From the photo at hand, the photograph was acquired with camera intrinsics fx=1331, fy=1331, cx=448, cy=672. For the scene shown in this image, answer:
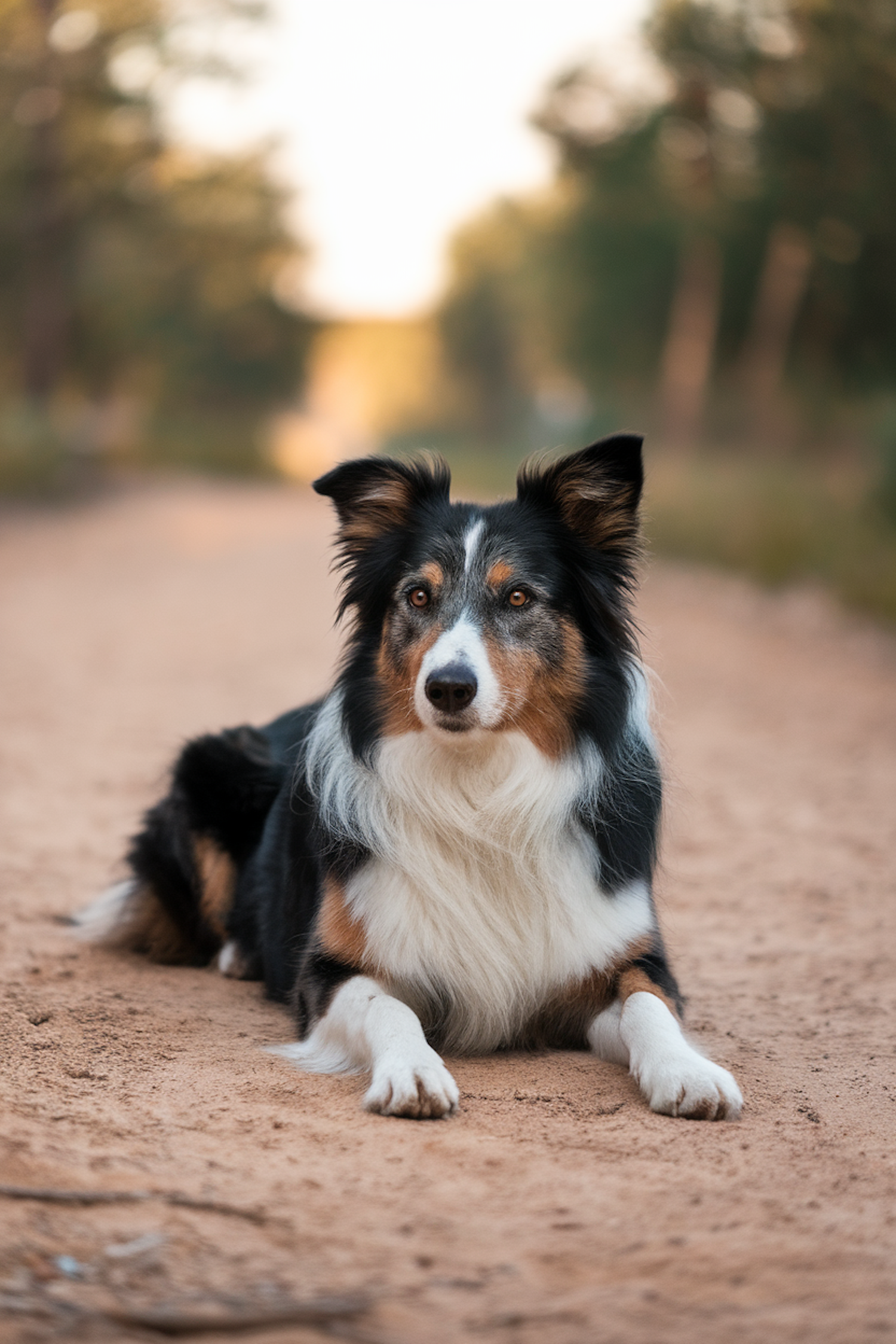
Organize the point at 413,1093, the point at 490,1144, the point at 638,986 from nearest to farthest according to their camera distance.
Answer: the point at 490,1144
the point at 413,1093
the point at 638,986

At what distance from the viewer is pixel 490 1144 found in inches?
130

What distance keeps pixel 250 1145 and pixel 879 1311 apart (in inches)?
58.6

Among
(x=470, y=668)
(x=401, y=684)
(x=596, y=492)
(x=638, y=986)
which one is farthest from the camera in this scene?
(x=596, y=492)

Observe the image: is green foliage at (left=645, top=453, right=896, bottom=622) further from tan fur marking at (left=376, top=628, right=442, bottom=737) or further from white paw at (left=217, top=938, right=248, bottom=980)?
tan fur marking at (left=376, top=628, right=442, bottom=737)

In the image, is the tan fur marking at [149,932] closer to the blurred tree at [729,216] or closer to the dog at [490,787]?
the dog at [490,787]

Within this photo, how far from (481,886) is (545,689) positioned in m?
0.64

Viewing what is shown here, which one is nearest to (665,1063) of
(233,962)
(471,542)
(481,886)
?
(481,886)

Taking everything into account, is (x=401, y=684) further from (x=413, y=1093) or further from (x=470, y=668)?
(x=413, y=1093)

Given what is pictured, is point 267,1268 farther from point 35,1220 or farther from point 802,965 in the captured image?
point 802,965

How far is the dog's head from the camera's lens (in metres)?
4.01

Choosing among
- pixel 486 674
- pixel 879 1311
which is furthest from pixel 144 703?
pixel 879 1311

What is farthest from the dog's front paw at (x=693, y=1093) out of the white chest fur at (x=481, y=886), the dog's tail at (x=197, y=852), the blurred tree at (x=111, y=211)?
the blurred tree at (x=111, y=211)

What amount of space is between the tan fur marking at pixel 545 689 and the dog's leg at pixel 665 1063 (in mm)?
811

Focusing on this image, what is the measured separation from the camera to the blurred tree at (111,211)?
30.2m
